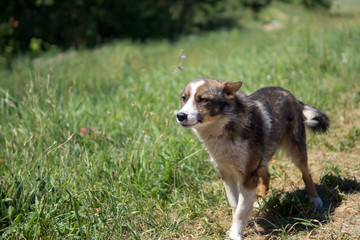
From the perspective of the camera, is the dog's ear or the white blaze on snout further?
the dog's ear

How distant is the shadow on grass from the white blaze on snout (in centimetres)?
108

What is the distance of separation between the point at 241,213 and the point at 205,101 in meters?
1.02

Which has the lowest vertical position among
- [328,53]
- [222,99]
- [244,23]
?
[244,23]

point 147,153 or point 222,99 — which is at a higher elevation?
point 222,99

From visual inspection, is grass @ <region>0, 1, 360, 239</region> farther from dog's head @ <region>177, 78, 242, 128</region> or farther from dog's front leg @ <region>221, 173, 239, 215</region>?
dog's head @ <region>177, 78, 242, 128</region>

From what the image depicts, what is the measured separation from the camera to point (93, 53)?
1245cm

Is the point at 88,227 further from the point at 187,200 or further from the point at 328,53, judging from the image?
the point at 328,53

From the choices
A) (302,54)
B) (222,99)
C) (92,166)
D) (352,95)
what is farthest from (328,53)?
(92,166)

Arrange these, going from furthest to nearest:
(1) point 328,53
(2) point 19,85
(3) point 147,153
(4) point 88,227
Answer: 1. (2) point 19,85
2. (1) point 328,53
3. (3) point 147,153
4. (4) point 88,227

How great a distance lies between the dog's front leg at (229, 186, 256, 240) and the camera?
3080 mm

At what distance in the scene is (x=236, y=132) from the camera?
124 inches

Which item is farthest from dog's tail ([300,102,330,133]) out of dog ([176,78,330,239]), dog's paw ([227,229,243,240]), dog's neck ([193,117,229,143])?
dog's paw ([227,229,243,240])

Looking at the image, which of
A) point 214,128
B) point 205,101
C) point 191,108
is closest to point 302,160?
point 214,128

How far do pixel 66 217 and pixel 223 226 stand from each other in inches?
56.1
